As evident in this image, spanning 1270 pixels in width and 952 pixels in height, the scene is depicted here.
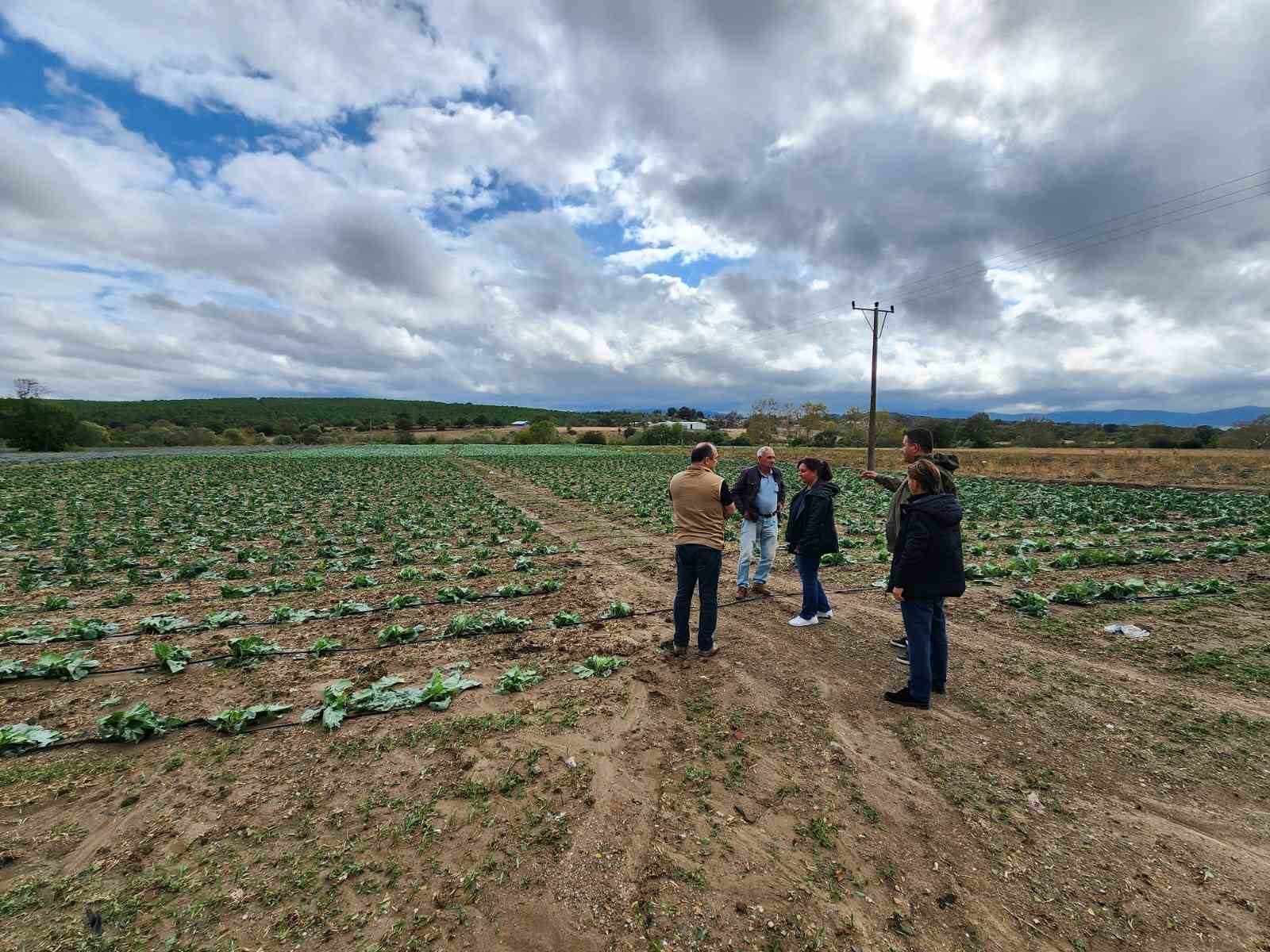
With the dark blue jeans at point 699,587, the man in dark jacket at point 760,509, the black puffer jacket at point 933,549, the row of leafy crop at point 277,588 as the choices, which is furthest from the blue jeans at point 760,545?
the row of leafy crop at point 277,588

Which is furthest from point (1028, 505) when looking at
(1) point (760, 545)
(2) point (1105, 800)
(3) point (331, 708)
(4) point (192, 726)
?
(4) point (192, 726)

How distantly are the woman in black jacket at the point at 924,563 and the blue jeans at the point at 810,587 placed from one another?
1.99 meters

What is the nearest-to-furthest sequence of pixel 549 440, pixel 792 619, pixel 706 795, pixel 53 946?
1. pixel 53 946
2. pixel 706 795
3. pixel 792 619
4. pixel 549 440

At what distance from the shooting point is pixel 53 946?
8.90 feet

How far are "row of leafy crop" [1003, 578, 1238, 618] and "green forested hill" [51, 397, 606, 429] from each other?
456ft

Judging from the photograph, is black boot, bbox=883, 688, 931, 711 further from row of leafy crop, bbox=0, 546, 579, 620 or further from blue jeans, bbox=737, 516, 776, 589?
row of leafy crop, bbox=0, 546, 579, 620

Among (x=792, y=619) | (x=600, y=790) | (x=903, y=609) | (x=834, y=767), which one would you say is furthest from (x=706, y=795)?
(x=792, y=619)

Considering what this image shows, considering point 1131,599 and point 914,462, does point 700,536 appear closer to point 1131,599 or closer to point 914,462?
point 914,462

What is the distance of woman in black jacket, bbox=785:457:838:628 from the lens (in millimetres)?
6934

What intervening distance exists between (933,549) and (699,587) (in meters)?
2.51

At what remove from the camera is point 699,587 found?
627cm

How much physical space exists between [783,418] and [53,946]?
356 ft

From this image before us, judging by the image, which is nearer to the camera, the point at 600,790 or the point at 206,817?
the point at 206,817

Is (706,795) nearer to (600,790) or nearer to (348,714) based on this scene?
(600,790)
